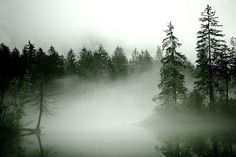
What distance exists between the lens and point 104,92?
87688mm

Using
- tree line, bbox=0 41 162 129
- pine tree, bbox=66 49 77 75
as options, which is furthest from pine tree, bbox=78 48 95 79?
pine tree, bbox=66 49 77 75

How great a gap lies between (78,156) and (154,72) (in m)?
86.2

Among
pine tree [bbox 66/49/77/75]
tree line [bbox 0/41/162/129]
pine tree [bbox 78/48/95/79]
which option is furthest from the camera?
pine tree [bbox 66/49/77/75]

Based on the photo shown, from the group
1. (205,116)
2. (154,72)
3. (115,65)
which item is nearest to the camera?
(205,116)

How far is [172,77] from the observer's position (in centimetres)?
4612

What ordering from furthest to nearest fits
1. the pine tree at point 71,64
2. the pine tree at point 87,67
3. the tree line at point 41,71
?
the pine tree at point 71,64 < the pine tree at point 87,67 < the tree line at point 41,71

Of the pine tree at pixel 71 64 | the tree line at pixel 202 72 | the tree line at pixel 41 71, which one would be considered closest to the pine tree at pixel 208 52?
the tree line at pixel 202 72

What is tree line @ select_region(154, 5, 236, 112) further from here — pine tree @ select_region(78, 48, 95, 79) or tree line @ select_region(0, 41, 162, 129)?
pine tree @ select_region(78, 48, 95, 79)

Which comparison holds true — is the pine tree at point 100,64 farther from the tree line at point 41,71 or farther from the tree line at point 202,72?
the tree line at point 202,72

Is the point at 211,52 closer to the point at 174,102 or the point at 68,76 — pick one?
the point at 174,102

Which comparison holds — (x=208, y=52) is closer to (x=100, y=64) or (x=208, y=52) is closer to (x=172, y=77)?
(x=172, y=77)

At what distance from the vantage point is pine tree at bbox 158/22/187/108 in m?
45.9

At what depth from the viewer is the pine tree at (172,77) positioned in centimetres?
4591

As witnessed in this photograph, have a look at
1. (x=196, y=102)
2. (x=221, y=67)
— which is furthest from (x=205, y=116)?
(x=221, y=67)
